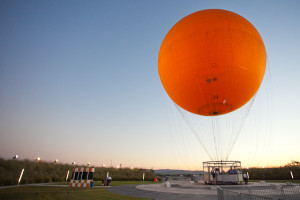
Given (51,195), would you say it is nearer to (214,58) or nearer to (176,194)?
(176,194)

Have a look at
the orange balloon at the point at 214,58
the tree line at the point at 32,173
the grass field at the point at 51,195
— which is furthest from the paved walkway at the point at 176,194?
the tree line at the point at 32,173

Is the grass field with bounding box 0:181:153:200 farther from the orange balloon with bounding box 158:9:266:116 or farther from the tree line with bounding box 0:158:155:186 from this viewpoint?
the tree line with bounding box 0:158:155:186

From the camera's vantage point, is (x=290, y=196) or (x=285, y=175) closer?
(x=290, y=196)

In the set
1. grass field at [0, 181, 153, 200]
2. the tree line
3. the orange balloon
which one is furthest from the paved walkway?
the tree line

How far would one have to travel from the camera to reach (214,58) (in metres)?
9.14

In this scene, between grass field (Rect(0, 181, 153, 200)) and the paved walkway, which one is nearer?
grass field (Rect(0, 181, 153, 200))

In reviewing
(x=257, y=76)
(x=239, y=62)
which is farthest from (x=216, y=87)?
(x=257, y=76)

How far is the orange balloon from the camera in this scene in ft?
29.7

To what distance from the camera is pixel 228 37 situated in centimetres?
898

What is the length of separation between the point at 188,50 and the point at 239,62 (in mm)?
2923

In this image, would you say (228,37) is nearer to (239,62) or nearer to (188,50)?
(239,62)

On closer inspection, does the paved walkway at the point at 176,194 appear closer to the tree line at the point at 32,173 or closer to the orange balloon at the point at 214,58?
the orange balloon at the point at 214,58

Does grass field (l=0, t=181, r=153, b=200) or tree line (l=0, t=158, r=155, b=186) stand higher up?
grass field (l=0, t=181, r=153, b=200)

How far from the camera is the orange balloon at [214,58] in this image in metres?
9.05
